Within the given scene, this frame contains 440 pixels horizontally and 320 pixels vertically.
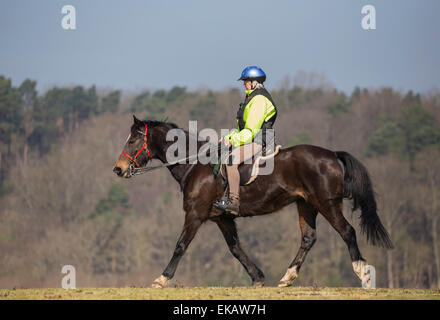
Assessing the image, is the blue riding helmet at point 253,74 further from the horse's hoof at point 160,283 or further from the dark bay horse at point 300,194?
the horse's hoof at point 160,283

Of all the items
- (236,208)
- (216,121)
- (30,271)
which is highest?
(216,121)

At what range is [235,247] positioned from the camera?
12.9 meters

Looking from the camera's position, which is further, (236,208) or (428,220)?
(428,220)

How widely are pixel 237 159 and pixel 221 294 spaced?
2770mm

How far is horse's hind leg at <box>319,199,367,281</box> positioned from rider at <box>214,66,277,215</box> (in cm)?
154

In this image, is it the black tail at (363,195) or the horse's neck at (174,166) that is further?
the horse's neck at (174,166)

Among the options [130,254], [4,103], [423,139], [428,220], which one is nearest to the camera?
[428,220]

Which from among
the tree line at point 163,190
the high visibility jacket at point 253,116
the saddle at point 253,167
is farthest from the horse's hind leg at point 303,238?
the tree line at point 163,190

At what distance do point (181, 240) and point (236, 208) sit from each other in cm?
111

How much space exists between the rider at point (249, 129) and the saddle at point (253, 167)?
0.11m

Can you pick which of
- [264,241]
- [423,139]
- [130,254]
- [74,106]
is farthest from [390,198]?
[74,106]

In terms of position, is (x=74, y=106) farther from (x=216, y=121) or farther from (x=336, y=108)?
(x=336, y=108)

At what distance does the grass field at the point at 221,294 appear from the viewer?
1009cm

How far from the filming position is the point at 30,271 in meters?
64.9
